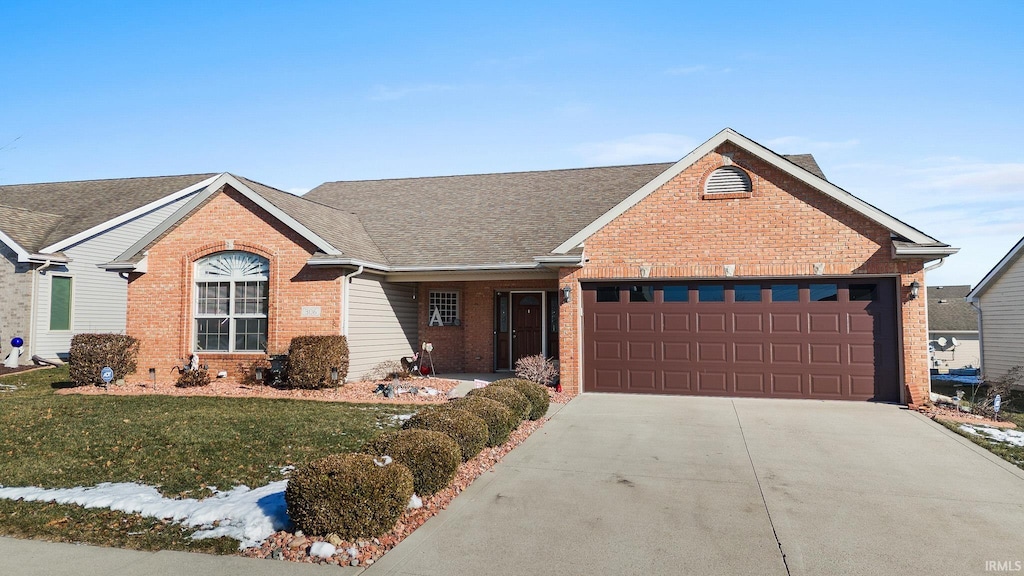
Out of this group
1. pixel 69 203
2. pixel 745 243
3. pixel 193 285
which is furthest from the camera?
pixel 69 203

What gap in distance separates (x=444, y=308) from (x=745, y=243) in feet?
27.8

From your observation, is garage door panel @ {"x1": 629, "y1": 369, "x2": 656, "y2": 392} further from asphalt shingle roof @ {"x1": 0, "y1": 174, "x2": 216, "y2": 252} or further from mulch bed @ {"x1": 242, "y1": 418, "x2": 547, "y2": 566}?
asphalt shingle roof @ {"x1": 0, "y1": 174, "x2": 216, "y2": 252}

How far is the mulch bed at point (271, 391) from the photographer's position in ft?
42.7

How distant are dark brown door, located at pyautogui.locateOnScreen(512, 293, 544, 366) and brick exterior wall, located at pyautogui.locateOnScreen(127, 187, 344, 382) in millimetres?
5198

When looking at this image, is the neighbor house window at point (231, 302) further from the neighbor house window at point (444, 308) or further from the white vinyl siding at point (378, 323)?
the neighbor house window at point (444, 308)

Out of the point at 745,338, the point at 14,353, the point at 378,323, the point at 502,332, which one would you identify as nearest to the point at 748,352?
the point at 745,338

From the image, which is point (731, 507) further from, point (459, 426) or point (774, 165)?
point (774, 165)

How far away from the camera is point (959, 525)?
19.0 feet

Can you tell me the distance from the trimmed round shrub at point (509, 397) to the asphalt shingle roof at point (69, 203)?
50.4 feet

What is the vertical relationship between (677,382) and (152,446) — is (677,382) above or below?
above

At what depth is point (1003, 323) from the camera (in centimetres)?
1852

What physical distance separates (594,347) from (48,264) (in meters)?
15.4

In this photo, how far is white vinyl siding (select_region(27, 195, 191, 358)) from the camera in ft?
59.1

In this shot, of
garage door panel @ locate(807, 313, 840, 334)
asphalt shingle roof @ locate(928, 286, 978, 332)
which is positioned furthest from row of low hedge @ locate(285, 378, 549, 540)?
asphalt shingle roof @ locate(928, 286, 978, 332)
